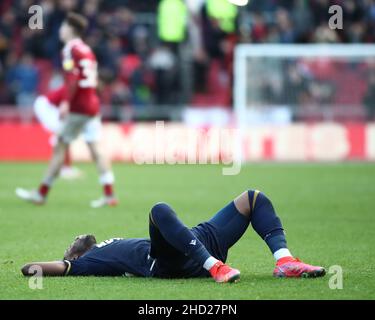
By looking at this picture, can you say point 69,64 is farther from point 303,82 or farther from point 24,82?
point 303,82

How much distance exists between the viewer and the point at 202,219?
13.1 meters

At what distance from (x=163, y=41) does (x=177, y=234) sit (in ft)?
63.4

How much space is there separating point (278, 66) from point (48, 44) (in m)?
5.81

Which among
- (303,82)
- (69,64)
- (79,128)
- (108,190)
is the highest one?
(69,64)

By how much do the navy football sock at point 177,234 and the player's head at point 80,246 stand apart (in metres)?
0.67

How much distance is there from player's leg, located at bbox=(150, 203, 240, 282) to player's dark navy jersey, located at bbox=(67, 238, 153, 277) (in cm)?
25

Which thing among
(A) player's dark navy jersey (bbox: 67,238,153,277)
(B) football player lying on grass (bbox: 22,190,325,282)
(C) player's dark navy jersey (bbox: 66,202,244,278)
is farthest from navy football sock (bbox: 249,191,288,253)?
(A) player's dark navy jersey (bbox: 67,238,153,277)

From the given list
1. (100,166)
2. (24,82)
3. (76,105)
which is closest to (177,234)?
(100,166)

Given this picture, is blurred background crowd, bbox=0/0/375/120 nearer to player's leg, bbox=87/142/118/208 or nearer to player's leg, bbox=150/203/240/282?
player's leg, bbox=87/142/118/208

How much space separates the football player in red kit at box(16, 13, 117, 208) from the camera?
15.0m

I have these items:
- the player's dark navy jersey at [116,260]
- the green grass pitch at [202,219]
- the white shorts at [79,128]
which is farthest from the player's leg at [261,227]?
the white shorts at [79,128]

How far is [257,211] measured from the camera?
26.9ft

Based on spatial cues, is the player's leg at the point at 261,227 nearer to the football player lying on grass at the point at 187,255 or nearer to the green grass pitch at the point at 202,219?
the football player lying on grass at the point at 187,255

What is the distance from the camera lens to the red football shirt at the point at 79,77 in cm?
1505
